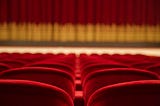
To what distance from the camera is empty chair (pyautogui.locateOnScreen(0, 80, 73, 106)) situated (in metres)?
1.04

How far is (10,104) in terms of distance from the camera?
1.07 m

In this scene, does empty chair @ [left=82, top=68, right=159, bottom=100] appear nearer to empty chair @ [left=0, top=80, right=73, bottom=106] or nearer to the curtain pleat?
empty chair @ [left=0, top=80, right=73, bottom=106]

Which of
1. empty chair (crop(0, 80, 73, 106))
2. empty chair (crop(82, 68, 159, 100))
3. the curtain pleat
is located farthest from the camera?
the curtain pleat

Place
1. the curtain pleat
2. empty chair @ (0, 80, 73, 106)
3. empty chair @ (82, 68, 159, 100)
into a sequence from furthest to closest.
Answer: the curtain pleat < empty chair @ (82, 68, 159, 100) < empty chair @ (0, 80, 73, 106)

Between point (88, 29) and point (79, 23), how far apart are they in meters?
0.44

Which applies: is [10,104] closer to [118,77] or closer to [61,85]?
[61,85]

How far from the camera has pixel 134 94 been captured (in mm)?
1066

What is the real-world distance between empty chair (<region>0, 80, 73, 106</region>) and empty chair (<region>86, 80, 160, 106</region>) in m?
0.18

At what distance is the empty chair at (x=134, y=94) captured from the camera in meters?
1.06

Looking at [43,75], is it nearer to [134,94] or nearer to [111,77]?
[111,77]

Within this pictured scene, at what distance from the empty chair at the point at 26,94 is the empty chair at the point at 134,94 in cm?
18

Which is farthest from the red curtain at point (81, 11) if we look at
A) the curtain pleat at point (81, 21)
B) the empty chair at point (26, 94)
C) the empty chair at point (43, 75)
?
the empty chair at point (26, 94)

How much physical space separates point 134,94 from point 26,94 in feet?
1.14

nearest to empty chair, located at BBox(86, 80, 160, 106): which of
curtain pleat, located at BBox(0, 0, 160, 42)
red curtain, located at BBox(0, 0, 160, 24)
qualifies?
curtain pleat, located at BBox(0, 0, 160, 42)
